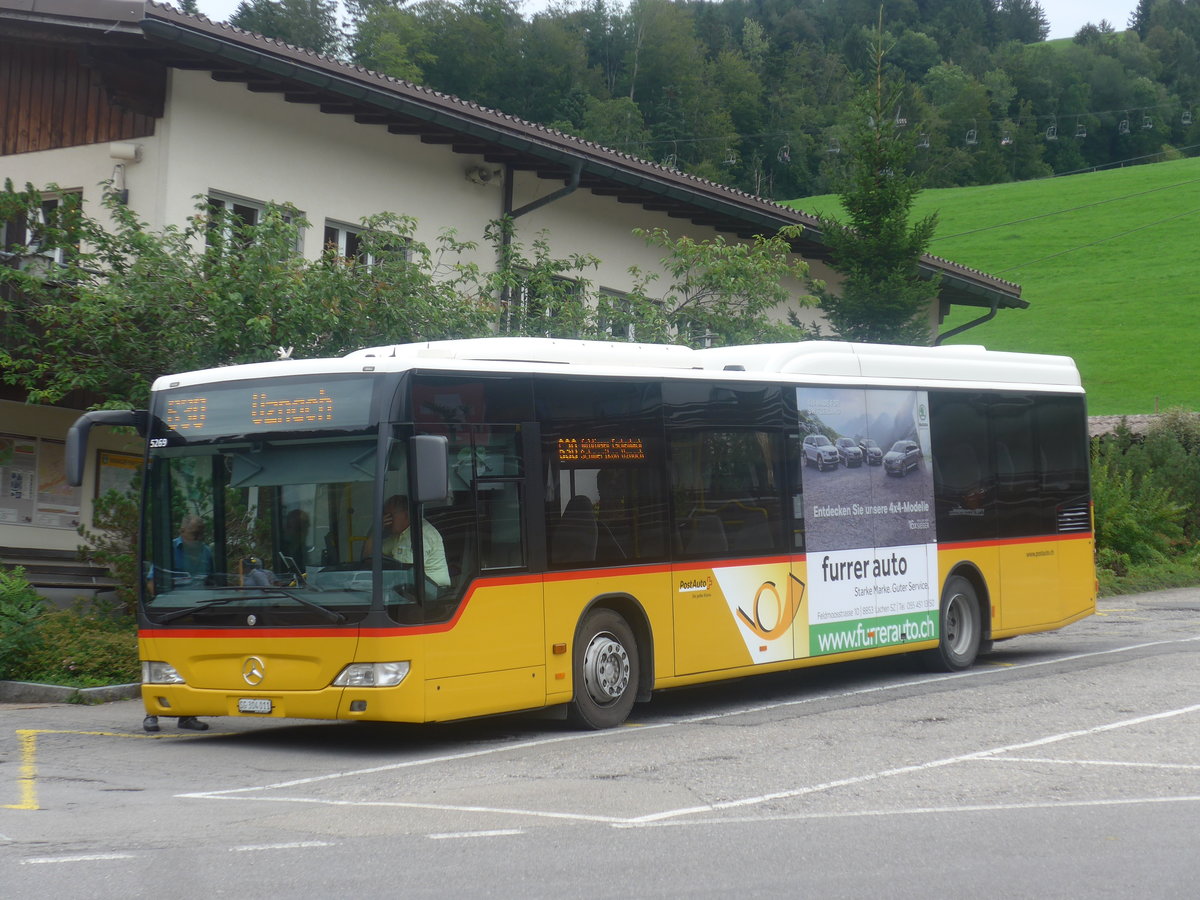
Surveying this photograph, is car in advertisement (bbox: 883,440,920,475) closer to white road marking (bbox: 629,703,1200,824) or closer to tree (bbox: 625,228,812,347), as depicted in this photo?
white road marking (bbox: 629,703,1200,824)

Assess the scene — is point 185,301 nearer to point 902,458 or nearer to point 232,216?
point 232,216

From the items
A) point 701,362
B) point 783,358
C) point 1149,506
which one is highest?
point 783,358

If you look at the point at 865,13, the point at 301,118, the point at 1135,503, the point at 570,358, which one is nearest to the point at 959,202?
the point at 865,13

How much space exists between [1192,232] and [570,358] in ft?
222

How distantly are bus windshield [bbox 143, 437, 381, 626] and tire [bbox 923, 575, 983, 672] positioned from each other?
7.18 meters

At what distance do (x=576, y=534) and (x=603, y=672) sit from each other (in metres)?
1.11

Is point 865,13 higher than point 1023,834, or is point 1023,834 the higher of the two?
point 865,13

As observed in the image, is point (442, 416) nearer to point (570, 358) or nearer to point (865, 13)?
point (570, 358)

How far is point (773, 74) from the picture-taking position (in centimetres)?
11238

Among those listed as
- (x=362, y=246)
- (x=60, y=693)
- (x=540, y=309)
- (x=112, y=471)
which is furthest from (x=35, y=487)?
(x=540, y=309)

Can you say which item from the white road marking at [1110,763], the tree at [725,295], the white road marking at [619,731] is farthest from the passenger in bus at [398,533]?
the tree at [725,295]

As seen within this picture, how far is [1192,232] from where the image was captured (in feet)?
235

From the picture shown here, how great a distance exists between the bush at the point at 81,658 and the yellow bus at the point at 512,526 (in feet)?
11.2

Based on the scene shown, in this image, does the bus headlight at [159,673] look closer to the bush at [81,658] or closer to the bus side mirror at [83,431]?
the bus side mirror at [83,431]
